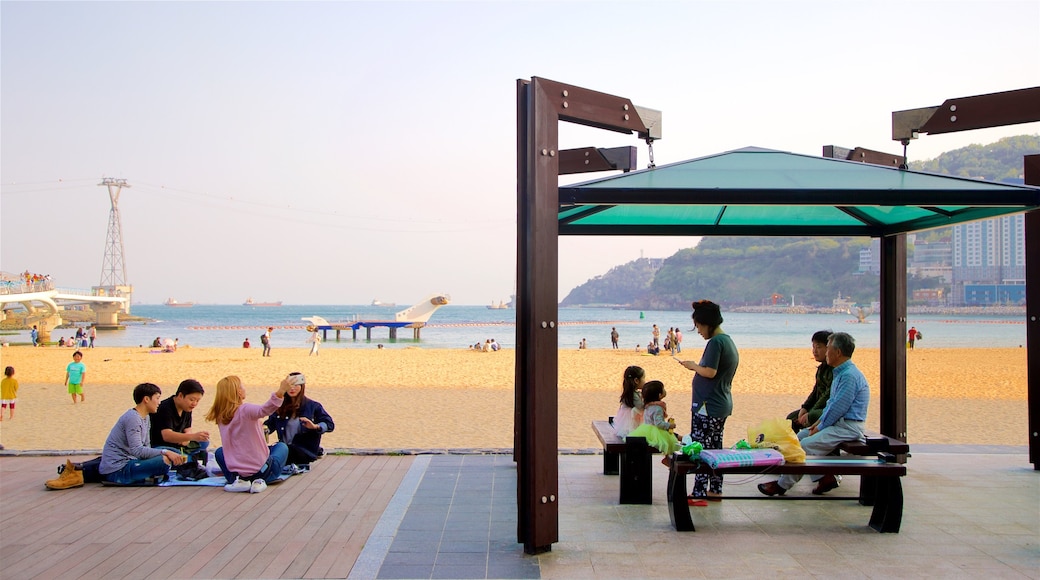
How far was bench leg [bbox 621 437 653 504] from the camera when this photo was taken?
18.9 ft

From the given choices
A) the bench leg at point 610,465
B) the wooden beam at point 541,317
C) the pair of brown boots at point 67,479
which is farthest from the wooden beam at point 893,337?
the pair of brown boots at point 67,479

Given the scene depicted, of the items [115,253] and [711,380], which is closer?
[711,380]

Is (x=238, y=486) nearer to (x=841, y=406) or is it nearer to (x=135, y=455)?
(x=135, y=455)

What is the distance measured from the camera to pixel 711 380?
5.60m

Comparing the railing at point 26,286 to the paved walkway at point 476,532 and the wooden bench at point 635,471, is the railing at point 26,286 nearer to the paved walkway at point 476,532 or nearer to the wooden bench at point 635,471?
the paved walkway at point 476,532

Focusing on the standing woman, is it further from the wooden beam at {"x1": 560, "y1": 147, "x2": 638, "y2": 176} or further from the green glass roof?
the wooden beam at {"x1": 560, "y1": 147, "x2": 638, "y2": 176}

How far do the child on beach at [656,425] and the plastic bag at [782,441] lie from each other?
64cm

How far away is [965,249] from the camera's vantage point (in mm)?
106250

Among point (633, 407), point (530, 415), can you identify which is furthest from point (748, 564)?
point (633, 407)

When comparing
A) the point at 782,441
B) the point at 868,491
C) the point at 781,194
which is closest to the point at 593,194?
the point at 781,194

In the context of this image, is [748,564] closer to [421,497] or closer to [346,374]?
[421,497]

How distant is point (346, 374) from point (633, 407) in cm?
1756

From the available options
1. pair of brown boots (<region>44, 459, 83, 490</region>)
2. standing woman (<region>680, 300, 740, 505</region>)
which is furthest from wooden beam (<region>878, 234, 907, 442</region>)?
pair of brown boots (<region>44, 459, 83, 490</region>)

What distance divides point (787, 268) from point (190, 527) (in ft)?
375
